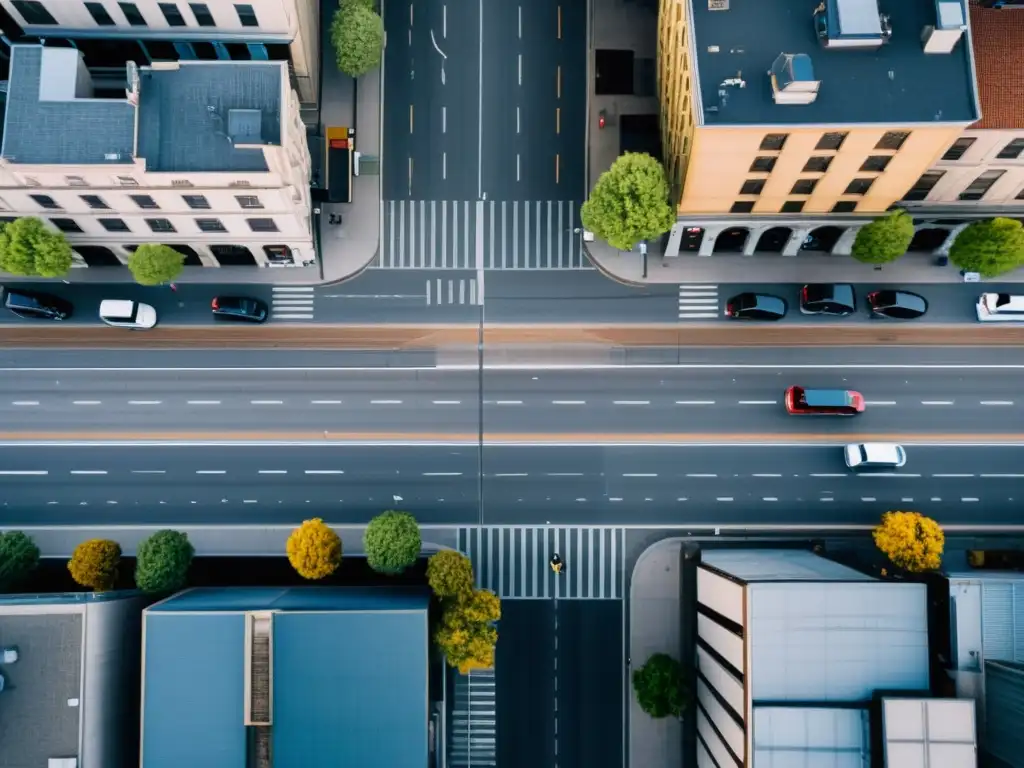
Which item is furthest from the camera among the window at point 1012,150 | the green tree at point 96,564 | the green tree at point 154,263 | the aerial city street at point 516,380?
the aerial city street at point 516,380

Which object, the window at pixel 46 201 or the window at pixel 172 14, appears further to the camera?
the window at pixel 46 201

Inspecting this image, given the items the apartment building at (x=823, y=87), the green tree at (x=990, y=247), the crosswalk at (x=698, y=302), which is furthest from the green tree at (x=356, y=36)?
the green tree at (x=990, y=247)

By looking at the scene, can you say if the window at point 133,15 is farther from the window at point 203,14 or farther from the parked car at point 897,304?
the parked car at point 897,304

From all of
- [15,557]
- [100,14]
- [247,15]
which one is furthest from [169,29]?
[15,557]

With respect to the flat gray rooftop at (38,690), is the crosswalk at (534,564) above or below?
above

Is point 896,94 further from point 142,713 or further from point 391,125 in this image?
point 142,713

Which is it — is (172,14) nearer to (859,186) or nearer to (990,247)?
(859,186)

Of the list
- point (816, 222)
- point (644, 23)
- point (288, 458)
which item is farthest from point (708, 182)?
point (288, 458)
